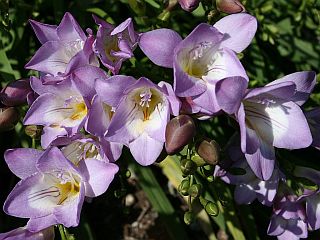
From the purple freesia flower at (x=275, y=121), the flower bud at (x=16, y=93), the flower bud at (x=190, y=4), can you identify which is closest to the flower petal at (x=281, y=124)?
the purple freesia flower at (x=275, y=121)

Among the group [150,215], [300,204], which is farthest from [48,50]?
[150,215]

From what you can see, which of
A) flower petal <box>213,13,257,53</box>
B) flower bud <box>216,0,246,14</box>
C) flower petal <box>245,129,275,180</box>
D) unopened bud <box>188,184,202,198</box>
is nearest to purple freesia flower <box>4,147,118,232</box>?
unopened bud <box>188,184,202,198</box>

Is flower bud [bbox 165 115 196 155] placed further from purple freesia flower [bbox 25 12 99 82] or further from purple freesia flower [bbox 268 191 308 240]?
purple freesia flower [bbox 268 191 308 240]

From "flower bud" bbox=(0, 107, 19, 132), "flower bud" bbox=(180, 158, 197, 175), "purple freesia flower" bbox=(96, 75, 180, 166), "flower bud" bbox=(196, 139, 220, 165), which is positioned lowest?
"flower bud" bbox=(180, 158, 197, 175)

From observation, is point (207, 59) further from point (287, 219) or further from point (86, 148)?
point (287, 219)

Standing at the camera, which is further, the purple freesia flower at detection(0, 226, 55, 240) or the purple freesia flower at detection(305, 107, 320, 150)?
the purple freesia flower at detection(305, 107, 320, 150)

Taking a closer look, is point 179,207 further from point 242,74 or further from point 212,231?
point 242,74
